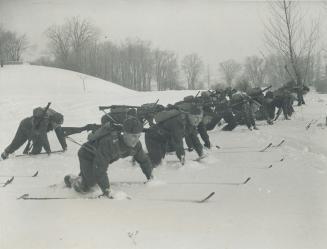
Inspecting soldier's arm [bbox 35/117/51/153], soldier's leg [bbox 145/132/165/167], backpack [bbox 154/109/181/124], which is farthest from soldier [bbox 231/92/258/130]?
soldier's arm [bbox 35/117/51/153]

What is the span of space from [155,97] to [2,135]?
522 inches

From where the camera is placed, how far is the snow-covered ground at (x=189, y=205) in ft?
17.3

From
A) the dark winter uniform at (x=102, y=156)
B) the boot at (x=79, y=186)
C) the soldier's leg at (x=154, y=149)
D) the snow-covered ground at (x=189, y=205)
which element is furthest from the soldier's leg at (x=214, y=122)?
the boot at (x=79, y=186)

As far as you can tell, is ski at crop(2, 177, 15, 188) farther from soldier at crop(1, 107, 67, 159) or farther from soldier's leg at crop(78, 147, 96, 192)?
soldier at crop(1, 107, 67, 159)

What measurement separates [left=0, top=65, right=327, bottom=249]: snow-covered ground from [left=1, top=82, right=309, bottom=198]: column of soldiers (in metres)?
0.32

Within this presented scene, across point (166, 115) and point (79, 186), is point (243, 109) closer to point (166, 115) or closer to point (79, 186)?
point (166, 115)

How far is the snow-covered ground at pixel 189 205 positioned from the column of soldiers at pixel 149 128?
32 cm

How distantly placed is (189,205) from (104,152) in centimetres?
148

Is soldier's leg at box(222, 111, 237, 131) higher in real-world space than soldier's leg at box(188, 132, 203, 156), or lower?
lower

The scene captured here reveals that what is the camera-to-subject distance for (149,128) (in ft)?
33.3

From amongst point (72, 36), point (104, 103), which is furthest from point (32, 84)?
point (104, 103)

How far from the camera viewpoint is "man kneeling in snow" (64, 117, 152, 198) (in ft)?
22.9

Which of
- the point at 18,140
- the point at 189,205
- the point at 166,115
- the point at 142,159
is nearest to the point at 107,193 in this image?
the point at 142,159

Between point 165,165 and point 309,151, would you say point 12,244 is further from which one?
point 309,151
